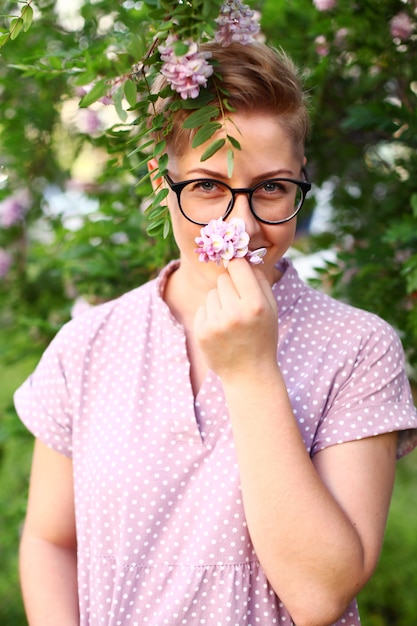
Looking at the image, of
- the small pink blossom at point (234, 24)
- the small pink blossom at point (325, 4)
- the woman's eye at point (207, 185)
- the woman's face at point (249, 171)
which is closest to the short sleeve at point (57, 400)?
the woman's face at point (249, 171)

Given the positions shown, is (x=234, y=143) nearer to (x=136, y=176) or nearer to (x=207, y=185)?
(x=207, y=185)

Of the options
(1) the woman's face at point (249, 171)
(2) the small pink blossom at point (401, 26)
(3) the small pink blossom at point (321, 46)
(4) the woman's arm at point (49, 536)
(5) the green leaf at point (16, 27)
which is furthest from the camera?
(3) the small pink blossom at point (321, 46)

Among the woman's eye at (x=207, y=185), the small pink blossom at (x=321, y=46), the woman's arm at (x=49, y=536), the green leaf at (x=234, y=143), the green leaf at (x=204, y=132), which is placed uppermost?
the green leaf at (x=204, y=132)

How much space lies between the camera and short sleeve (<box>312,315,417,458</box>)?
1.42 m

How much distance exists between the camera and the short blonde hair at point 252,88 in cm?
138

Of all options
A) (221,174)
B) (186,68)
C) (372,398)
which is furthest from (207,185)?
(372,398)

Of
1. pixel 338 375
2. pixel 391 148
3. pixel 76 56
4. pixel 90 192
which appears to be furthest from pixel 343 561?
pixel 90 192

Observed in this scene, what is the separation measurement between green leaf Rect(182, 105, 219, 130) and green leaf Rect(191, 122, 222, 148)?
12 mm

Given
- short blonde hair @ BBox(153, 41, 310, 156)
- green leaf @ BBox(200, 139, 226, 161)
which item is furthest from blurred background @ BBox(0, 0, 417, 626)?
green leaf @ BBox(200, 139, 226, 161)

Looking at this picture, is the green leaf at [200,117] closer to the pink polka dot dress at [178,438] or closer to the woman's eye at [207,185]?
the woman's eye at [207,185]

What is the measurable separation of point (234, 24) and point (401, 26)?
3.33ft

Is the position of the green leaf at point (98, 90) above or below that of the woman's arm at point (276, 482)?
above

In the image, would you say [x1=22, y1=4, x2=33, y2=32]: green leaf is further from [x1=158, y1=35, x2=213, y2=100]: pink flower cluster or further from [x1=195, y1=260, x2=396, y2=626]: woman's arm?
[x1=195, y1=260, x2=396, y2=626]: woman's arm

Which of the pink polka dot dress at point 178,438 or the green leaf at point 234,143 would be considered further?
the pink polka dot dress at point 178,438
